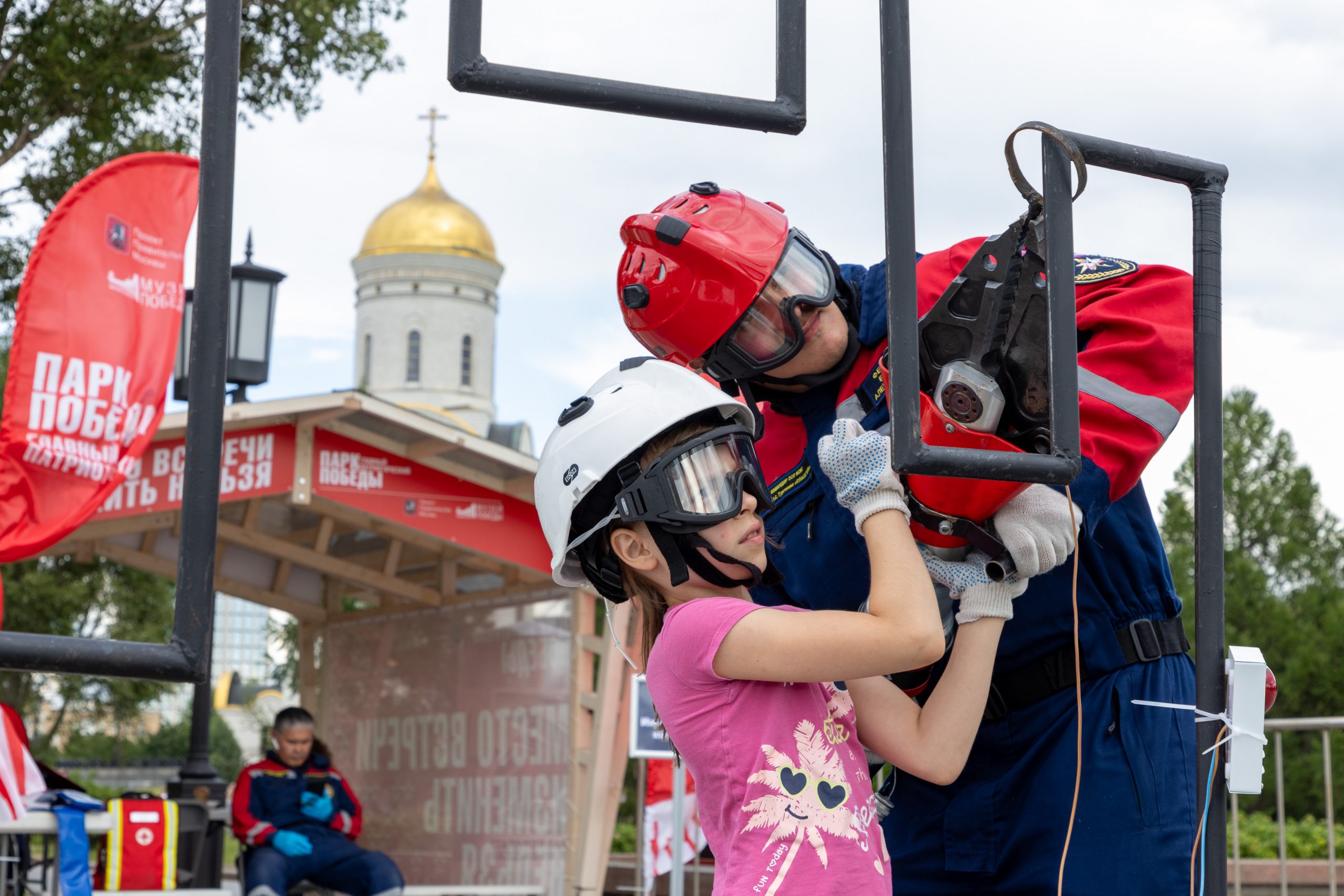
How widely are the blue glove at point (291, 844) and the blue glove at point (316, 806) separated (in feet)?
0.86

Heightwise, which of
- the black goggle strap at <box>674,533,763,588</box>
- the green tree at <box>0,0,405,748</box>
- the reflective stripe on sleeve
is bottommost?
the black goggle strap at <box>674,533,763,588</box>

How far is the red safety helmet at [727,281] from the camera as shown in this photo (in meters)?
2.30

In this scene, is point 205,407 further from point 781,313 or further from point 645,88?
point 781,313

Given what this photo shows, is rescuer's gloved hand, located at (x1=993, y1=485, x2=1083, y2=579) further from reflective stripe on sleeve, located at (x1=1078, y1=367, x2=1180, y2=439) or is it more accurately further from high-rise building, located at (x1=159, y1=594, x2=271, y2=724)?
high-rise building, located at (x1=159, y1=594, x2=271, y2=724)

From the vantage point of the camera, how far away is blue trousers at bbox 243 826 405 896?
8938 millimetres

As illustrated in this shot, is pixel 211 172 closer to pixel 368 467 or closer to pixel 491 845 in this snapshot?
pixel 368 467

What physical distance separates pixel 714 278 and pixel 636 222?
0.21 m

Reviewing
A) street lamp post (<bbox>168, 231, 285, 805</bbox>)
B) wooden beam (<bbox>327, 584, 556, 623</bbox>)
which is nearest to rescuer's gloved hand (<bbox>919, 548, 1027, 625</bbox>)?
street lamp post (<bbox>168, 231, 285, 805</bbox>)

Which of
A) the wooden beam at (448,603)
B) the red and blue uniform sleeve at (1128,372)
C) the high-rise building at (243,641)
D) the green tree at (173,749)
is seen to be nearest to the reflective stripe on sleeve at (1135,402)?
the red and blue uniform sleeve at (1128,372)

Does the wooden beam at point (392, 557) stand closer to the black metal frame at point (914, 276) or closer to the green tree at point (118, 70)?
the green tree at point (118, 70)

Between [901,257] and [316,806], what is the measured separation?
8.87 meters

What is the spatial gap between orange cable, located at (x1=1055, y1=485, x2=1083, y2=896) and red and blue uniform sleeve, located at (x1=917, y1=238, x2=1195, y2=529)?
0.20 feet

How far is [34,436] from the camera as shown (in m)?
6.04

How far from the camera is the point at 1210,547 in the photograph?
145 cm
